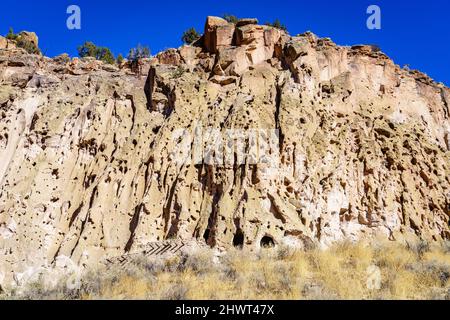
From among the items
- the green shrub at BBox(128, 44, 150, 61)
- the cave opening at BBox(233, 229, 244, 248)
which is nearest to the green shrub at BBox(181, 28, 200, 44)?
the green shrub at BBox(128, 44, 150, 61)

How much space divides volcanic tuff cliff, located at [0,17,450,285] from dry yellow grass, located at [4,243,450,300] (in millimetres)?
3502

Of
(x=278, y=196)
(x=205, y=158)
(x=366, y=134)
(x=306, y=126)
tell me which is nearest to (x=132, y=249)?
(x=205, y=158)

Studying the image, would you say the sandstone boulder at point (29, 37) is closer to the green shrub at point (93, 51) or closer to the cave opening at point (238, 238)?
the green shrub at point (93, 51)

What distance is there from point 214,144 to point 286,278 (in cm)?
854

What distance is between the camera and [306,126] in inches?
696

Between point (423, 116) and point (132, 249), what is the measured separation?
14774mm

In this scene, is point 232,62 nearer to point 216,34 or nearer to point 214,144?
point 216,34

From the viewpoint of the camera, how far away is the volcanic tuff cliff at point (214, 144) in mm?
15992

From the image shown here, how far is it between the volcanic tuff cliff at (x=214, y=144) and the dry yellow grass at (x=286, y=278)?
11.5ft

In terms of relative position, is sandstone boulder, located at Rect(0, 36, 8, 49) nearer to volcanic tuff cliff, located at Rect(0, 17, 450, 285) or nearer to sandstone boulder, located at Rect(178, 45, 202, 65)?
volcanic tuff cliff, located at Rect(0, 17, 450, 285)

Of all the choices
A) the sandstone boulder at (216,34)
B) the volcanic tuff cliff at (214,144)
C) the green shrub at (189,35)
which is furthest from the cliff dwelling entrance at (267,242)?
the green shrub at (189,35)

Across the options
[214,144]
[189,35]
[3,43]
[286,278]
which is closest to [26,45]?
[3,43]
